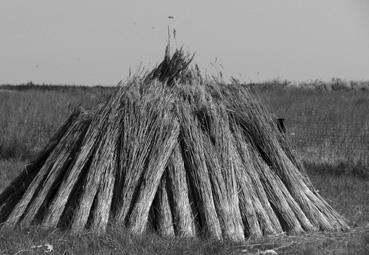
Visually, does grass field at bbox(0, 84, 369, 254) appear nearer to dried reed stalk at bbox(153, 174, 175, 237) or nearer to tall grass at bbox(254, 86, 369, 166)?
tall grass at bbox(254, 86, 369, 166)

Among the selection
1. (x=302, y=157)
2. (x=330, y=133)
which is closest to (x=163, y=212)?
(x=302, y=157)

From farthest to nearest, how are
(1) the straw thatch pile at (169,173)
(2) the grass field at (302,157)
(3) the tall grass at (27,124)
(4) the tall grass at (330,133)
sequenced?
1. (3) the tall grass at (27,124)
2. (4) the tall grass at (330,133)
3. (1) the straw thatch pile at (169,173)
4. (2) the grass field at (302,157)

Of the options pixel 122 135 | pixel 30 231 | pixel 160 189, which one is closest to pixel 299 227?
pixel 160 189

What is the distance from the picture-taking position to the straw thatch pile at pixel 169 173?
21.9ft

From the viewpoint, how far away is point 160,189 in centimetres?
685

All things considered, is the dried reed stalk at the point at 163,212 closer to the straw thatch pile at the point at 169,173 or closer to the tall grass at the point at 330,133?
the straw thatch pile at the point at 169,173

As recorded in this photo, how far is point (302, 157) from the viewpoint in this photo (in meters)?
14.1

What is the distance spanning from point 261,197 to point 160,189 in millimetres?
1155

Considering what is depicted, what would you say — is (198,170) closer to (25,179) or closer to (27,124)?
(25,179)

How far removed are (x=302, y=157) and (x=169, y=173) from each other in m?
7.73

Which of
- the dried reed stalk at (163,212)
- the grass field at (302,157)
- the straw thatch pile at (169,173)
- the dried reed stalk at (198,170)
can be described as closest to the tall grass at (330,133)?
the grass field at (302,157)

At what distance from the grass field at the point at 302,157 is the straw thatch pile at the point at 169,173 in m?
0.31

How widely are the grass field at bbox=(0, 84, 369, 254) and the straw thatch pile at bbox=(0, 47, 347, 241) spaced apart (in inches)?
12.3

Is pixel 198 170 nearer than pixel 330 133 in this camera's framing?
Yes
